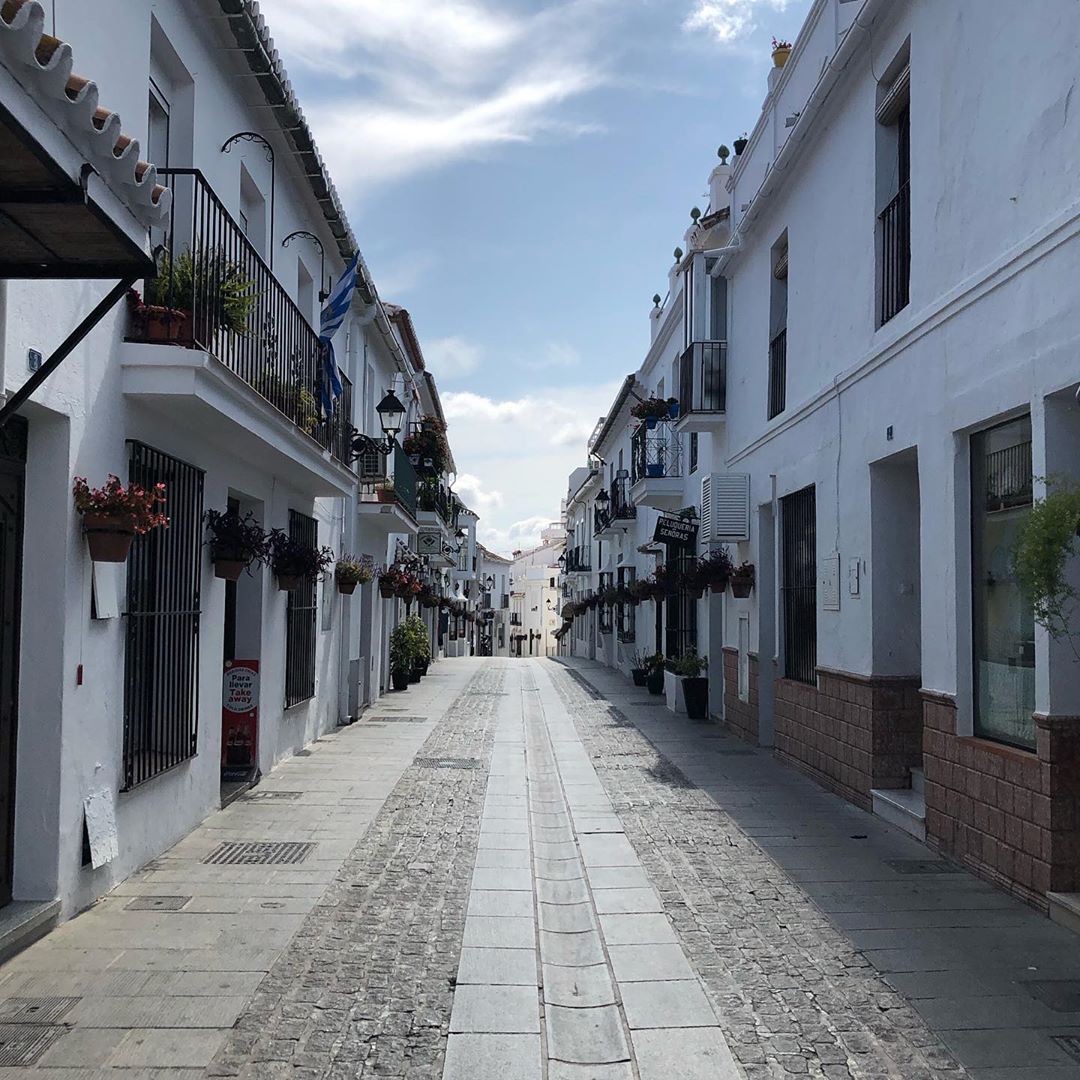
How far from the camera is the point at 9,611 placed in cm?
→ 577

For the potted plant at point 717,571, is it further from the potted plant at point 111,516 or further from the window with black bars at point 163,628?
the potted plant at point 111,516

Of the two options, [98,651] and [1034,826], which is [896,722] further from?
[98,651]

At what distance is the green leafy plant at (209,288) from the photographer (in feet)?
23.6

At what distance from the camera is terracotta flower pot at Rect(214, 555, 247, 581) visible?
8.75 metres

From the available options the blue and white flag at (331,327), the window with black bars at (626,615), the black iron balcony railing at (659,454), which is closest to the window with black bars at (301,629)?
the blue and white flag at (331,327)

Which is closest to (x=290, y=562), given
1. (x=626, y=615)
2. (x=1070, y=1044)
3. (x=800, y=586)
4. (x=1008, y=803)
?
(x=800, y=586)

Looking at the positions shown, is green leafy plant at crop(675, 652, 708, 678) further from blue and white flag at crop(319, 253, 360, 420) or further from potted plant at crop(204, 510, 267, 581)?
potted plant at crop(204, 510, 267, 581)

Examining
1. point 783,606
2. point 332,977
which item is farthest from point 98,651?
point 783,606

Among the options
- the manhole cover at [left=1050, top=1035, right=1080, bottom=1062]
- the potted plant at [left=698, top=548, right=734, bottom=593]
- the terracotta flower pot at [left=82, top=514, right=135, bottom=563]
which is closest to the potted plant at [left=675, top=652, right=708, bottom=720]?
the potted plant at [left=698, top=548, right=734, bottom=593]

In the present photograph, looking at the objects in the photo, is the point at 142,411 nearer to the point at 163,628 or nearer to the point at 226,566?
the point at 163,628

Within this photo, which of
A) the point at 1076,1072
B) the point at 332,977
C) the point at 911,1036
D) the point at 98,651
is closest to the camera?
the point at 1076,1072

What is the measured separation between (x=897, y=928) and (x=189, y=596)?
213 inches

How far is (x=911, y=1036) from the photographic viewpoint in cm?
445

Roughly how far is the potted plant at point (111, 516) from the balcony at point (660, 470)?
1445 centimetres
